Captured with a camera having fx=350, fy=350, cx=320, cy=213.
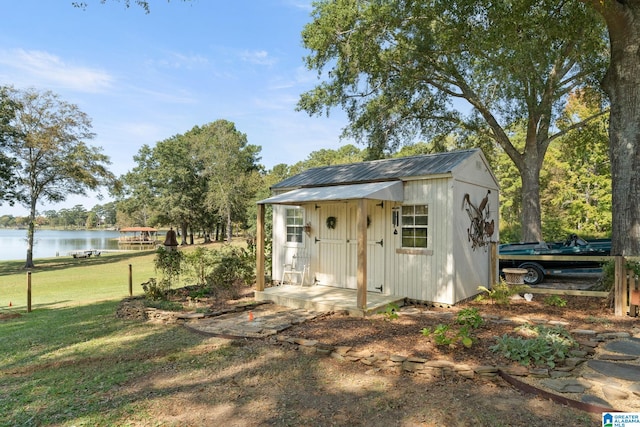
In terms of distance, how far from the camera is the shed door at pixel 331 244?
26.6 ft

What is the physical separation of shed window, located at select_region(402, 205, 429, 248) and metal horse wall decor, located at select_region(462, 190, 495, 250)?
2.77 ft

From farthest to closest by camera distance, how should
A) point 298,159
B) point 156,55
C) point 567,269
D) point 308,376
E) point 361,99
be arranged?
point 298,159, point 361,99, point 156,55, point 567,269, point 308,376

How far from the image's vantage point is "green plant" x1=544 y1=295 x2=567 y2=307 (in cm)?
659

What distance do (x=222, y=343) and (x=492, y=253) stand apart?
6.27 metres

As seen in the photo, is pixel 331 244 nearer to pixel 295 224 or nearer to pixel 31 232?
pixel 295 224

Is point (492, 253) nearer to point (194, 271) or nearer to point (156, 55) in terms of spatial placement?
point (194, 271)

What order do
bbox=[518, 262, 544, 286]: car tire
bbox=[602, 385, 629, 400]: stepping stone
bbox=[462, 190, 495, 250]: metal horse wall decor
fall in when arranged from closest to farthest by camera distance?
bbox=[602, 385, 629, 400]: stepping stone < bbox=[462, 190, 495, 250]: metal horse wall decor < bbox=[518, 262, 544, 286]: car tire

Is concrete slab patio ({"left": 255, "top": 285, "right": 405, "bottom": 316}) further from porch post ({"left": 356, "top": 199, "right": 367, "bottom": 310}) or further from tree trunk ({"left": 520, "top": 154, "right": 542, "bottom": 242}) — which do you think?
tree trunk ({"left": 520, "top": 154, "right": 542, "bottom": 242})

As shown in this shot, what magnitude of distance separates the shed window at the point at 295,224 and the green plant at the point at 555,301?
543cm

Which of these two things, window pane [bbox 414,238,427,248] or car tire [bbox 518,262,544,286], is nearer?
window pane [bbox 414,238,427,248]

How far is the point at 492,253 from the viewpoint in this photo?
317 inches

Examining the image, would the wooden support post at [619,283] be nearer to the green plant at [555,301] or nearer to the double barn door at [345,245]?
the green plant at [555,301]

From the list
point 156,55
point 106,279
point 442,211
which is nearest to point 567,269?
point 442,211

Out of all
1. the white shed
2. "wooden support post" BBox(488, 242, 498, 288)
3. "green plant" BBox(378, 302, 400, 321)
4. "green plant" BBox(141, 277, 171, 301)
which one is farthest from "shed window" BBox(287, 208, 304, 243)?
"wooden support post" BBox(488, 242, 498, 288)
